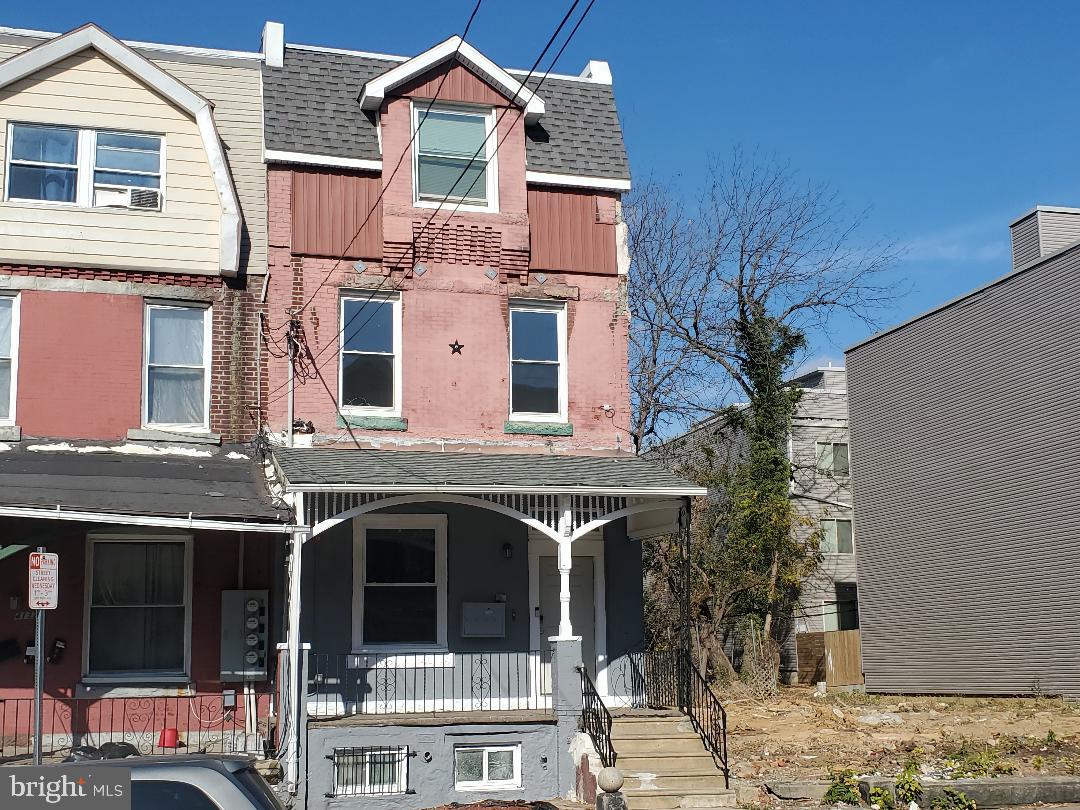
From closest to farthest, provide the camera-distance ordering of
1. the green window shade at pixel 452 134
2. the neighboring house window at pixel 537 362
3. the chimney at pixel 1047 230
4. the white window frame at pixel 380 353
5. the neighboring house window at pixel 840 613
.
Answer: the white window frame at pixel 380 353 < the neighboring house window at pixel 537 362 < the green window shade at pixel 452 134 < the chimney at pixel 1047 230 < the neighboring house window at pixel 840 613

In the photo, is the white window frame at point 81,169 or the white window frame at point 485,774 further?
the white window frame at point 81,169

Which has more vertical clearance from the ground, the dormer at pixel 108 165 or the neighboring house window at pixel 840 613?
the dormer at pixel 108 165

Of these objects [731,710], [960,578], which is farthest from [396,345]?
[960,578]

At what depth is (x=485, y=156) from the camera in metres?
18.4

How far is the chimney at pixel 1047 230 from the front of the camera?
28.5 metres

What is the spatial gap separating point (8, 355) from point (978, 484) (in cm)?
1957

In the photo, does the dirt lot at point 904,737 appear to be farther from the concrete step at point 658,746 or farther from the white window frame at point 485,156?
the white window frame at point 485,156

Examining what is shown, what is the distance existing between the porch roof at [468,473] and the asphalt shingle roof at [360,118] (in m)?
4.35

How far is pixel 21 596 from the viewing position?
50.9 ft

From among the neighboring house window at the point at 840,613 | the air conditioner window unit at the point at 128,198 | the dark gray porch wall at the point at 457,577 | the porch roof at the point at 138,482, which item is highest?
the air conditioner window unit at the point at 128,198

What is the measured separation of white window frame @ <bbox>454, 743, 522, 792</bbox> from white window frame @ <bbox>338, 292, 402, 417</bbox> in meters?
4.67

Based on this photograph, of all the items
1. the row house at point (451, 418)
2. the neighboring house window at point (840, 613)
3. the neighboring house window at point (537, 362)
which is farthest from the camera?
the neighboring house window at point (840, 613)

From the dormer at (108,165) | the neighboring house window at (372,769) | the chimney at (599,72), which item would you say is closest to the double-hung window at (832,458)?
the chimney at (599,72)

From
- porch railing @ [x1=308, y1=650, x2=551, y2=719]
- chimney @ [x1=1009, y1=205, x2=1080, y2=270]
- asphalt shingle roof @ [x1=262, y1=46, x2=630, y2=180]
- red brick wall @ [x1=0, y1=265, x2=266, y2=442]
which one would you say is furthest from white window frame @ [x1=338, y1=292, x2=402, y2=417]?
chimney @ [x1=1009, y1=205, x2=1080, y2=270]
